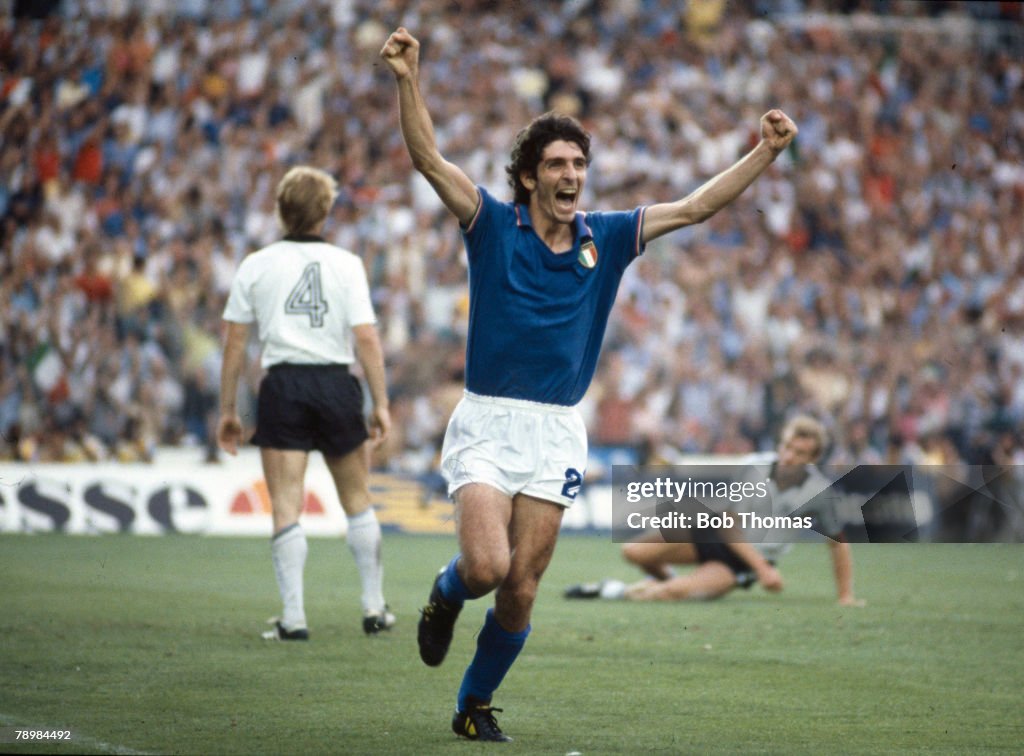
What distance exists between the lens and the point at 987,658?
8875 millimetres

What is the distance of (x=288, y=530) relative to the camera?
8625 mm

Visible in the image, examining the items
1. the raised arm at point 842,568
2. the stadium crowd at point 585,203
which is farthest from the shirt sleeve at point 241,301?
the stadium crowd at point 585,203

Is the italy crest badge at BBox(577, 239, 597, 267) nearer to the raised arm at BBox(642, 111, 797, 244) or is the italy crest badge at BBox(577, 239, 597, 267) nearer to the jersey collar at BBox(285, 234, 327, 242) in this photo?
the raised arm at BBox(642, 111, 797, 244)

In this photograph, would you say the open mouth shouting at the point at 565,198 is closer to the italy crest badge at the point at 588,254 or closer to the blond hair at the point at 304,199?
the italy crest badge at the point at 588,254

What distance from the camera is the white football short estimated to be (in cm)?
595

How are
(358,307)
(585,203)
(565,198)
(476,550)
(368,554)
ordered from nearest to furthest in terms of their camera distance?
1. (476,550)
2. (565,198)
3. (358,307)
4. (368,554)
5. (585,203)

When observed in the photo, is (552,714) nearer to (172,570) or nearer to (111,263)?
(172,570)

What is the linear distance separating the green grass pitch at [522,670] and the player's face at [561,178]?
198cm

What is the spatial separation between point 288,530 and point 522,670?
5.15ft

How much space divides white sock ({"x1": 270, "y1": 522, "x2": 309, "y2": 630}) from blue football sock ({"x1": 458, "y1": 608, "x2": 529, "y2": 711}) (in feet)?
8.94

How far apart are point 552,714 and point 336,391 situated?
2680 millimetres

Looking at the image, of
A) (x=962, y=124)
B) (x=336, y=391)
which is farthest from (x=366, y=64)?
(x=336, y=391)

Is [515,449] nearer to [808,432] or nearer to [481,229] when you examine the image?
[481,229]

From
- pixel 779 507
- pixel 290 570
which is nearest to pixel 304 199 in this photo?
pixel 290 570
